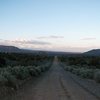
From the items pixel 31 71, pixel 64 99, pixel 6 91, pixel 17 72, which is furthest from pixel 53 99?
pixel 31 71

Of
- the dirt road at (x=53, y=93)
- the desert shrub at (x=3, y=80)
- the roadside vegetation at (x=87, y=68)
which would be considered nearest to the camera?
the dirt road at (x=53, y=93)

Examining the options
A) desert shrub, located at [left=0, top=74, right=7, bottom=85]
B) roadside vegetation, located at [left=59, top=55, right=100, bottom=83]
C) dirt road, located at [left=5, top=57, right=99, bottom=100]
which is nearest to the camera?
dirt road, located at [left=5, top=57, right=99, bottom=100]

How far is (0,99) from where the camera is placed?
54.3 ft

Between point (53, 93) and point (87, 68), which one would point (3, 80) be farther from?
point (87, 68)

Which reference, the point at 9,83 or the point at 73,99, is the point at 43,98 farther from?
the point at 9,83

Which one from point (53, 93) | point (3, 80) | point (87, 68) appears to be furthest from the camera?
point (87, 68)

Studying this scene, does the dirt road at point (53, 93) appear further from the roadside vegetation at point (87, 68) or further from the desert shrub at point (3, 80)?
the roadside vegetation at point (87, 68)

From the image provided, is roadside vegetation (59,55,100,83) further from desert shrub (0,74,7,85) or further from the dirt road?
desert shrub (0,74,7,85)

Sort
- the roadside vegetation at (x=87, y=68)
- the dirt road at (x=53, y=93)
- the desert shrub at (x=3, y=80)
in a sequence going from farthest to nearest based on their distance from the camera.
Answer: the roadside vegetation at (x=87, y=68) < the desert shrub at (x=3, y=80) < the dirt road at (x=53, y=93)

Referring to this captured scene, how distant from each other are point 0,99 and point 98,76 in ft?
63.0

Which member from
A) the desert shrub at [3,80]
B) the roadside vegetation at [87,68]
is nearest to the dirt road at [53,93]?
the desert shrub at [3,80]

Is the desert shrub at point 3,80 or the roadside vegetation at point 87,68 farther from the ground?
the desert shrub at point 3,80

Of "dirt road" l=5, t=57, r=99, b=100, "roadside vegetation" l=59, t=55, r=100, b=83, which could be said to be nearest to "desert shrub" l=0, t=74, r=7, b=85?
"dirt road" l=5, t=57, r=99, b=100

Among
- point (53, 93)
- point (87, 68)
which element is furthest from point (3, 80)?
point (87, 68)
